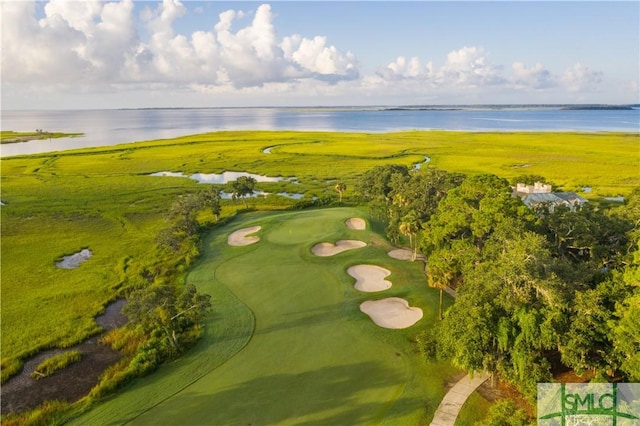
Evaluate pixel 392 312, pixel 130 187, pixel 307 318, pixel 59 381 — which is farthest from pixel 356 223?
pixel 130 187

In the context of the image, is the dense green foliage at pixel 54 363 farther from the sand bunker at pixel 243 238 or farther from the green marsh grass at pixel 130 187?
the sand bunker at pixel 243 238

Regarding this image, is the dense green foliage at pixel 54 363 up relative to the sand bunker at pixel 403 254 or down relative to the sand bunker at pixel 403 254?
down

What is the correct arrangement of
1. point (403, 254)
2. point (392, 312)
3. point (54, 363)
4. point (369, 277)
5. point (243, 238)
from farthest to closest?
1. point (243, 238)
2. point (403, 254)
3. point (369, 277)
4. point (392, 312)
5. point (54, 363)

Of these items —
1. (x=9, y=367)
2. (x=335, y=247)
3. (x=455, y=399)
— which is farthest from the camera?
(x=335, y=247)

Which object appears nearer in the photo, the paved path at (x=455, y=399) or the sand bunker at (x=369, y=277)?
the paved path at (x=455, y=399)

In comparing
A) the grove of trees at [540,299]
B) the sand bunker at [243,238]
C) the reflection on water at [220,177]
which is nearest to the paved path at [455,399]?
the grove of trees at [540,299]

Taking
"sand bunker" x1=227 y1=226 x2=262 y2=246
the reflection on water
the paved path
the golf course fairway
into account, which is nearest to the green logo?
the paved path

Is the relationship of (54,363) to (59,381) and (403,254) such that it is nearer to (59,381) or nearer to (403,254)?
(59,381)
